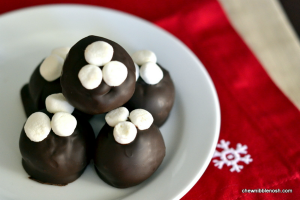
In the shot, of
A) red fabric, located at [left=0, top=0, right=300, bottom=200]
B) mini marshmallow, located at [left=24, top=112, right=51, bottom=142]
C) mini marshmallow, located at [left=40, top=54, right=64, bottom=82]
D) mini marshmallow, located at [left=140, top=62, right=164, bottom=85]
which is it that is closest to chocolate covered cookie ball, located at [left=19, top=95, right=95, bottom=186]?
mini marshmallow, located at [left=24, top=112, right=51, bottom=142]

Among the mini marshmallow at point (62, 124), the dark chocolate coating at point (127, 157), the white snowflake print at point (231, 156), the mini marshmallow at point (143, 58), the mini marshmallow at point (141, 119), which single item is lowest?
the white snowflake print at point (231, 156)

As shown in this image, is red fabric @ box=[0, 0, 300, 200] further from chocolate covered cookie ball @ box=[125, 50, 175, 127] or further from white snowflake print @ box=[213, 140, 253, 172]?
chocolate covered cookie ball @ box=[125, 50, 175, 127]

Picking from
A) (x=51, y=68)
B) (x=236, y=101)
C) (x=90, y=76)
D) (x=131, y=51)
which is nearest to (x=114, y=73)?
(x=90, y=76)

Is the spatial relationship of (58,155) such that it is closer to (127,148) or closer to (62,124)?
(62,124)

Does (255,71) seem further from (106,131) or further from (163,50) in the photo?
(106,131)

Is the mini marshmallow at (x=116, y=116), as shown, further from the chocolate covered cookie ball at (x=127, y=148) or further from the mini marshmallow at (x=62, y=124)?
the mini marshmallow at (x=62, y=124)

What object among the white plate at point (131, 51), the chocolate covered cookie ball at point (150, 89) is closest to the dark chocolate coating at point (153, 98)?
the chocolate covered cookie ball at point (150, 89)
